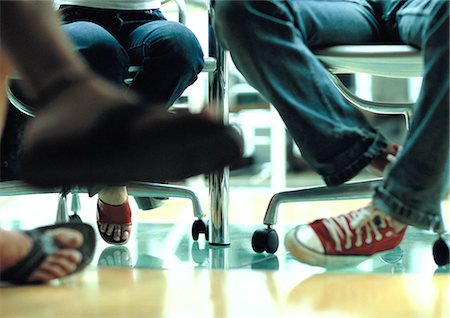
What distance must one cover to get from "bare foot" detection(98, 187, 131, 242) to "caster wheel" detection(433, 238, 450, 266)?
0.83m

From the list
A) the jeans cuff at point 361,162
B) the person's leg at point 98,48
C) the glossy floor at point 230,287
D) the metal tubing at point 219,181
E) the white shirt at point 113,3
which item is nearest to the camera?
the glossy floor at point 230,287

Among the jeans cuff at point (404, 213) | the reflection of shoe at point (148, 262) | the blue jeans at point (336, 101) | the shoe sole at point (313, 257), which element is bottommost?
the reflection of shoe at point (148, 262)

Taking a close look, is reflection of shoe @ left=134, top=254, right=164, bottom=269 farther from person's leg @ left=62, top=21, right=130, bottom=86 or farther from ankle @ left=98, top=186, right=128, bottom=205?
person's leg @ left=62, top=21, right=130, bottom=86

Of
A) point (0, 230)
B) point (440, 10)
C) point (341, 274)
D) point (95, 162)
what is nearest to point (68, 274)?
point (0, 230)

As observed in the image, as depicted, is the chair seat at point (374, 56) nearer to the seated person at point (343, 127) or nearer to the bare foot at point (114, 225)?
the seated person at point (343, 127)

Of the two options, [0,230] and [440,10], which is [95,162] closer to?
[0,230]

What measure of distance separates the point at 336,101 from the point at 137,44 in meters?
0.63

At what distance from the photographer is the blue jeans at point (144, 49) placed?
64.8 inches

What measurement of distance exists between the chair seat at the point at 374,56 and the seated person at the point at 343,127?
0.06m

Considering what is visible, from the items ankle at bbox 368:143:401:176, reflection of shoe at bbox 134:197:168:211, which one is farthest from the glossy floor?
reflection of shoe at bbox 134:197:168:211

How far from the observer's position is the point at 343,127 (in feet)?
4.25

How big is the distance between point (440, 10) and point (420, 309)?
0.57 metres

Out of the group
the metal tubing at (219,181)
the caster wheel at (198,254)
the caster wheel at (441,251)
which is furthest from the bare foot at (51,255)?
the caster wheel at (441,251)

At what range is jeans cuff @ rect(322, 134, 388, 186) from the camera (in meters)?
1.29
